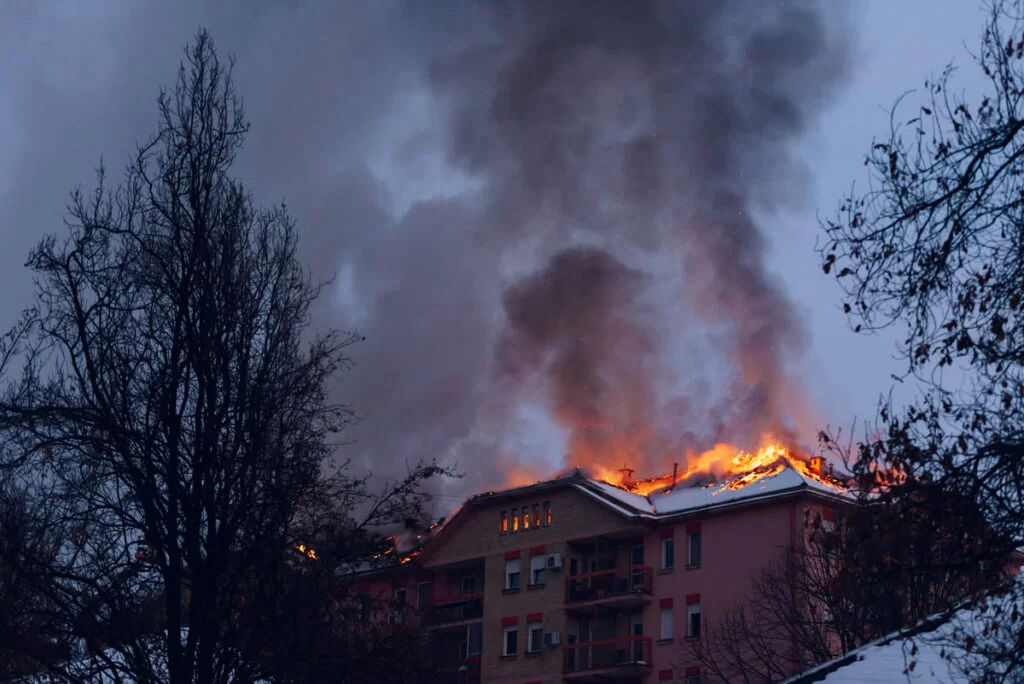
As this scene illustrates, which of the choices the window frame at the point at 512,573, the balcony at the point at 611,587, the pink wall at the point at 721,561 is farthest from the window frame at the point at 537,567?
the pink wall at the point at 721,561

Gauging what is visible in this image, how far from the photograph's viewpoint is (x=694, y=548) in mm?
47625

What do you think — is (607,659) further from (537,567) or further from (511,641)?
(537,567)

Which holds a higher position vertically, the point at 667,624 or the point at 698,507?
the point at 698,507

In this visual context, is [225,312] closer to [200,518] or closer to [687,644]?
[200,518]

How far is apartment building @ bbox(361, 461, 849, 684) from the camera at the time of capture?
45719mm

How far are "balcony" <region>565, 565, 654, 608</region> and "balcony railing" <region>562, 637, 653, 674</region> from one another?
1.35 m

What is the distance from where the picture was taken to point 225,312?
14461mm

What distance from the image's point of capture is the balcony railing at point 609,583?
48.7 metres

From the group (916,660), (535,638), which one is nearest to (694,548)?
(535,638)

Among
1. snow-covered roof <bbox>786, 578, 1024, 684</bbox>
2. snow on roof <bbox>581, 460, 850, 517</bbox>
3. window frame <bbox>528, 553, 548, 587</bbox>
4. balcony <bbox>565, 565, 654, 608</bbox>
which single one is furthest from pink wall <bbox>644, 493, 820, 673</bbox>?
snow-covered roof <bbox>786, 578, 1024, 684</bbox>

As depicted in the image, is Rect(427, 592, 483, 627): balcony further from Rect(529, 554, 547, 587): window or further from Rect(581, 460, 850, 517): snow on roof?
Rect(581, 460, 850, 517): snow on roof

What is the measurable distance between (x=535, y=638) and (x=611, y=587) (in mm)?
3558

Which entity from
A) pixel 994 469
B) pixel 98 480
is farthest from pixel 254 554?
pixel 994 469

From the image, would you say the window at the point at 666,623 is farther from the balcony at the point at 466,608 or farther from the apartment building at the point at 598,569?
the balcony at the point at 466,608
